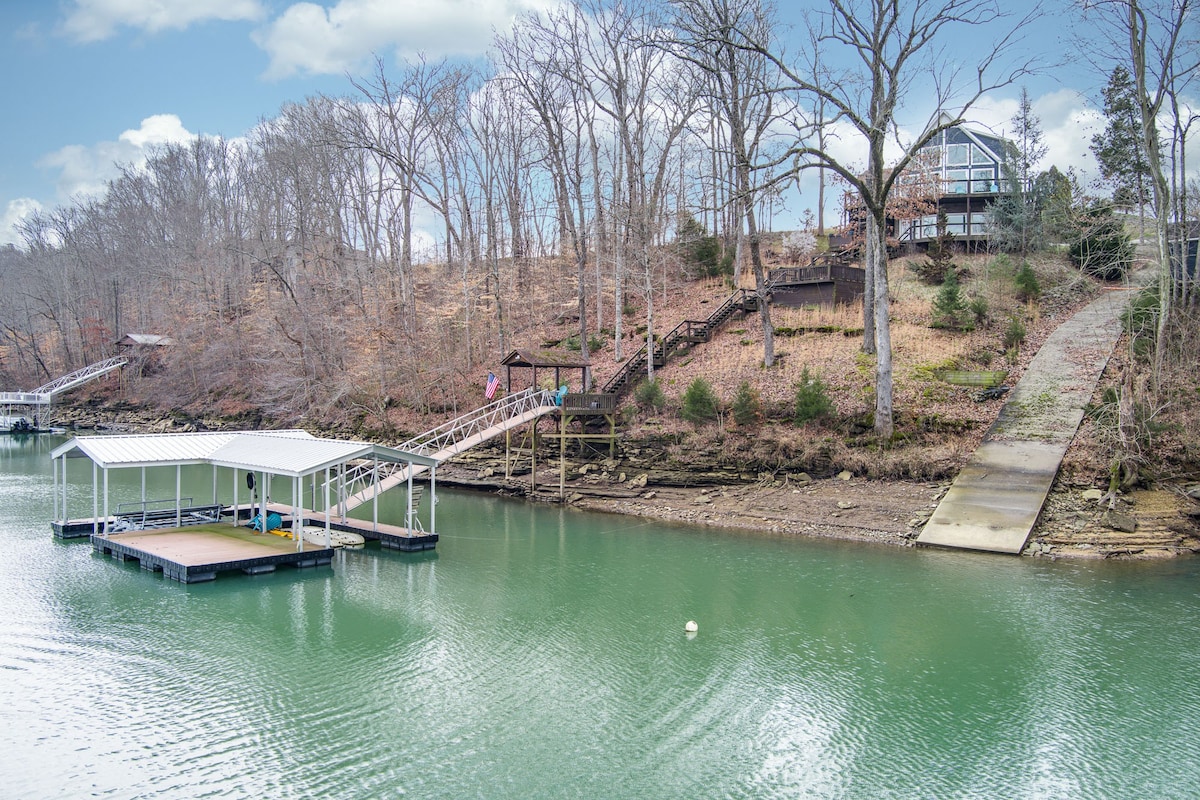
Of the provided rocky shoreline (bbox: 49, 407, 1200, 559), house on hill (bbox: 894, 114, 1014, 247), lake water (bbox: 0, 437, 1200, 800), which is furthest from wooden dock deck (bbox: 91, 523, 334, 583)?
house on hill (bbox: 894, 114, 1014, 247)

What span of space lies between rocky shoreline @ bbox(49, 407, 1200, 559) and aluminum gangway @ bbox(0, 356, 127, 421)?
40817 millimetres

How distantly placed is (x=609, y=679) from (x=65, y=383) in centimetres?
6217

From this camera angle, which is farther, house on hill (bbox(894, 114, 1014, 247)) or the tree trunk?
house on hill (bbox(894, 114, 1014, 247))

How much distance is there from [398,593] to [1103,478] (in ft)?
58.3

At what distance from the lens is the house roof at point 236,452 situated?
62.9 feet

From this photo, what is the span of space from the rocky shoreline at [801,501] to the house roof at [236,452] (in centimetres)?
789

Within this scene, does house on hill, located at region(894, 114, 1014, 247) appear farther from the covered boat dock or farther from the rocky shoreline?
the covered boat dock

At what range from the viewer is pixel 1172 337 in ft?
77.7

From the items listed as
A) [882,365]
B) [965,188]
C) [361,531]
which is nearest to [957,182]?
[965,188]

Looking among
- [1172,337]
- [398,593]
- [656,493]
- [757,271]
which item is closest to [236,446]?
[398,593]

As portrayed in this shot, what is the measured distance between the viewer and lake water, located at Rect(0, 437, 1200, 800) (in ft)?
30.9

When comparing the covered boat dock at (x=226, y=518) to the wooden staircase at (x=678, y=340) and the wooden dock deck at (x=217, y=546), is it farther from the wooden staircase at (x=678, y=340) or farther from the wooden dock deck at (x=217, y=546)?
the wooden staircase at (x=678, y=340)

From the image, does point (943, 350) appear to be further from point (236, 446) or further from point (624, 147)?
point (236, 446)

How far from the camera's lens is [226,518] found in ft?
80.3
